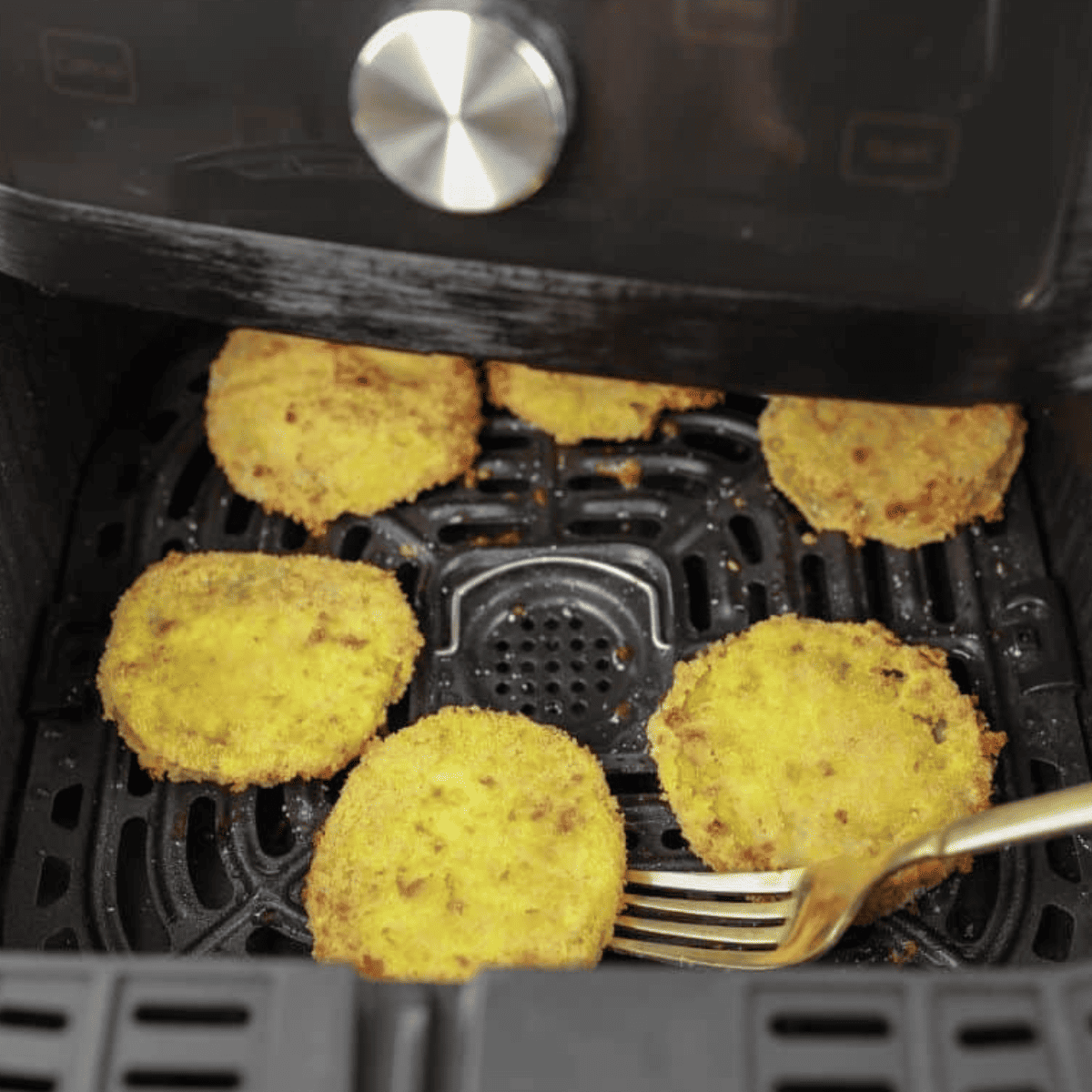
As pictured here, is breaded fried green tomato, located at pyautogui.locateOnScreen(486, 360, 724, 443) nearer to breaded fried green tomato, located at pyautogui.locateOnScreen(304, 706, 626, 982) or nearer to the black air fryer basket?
the black air fryer basket

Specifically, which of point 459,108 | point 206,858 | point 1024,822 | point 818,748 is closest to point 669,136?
point 459,108

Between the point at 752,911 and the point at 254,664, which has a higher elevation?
the point at 254,664

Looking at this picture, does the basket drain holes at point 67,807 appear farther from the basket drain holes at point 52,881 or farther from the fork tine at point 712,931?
the fork tine at point 712,931

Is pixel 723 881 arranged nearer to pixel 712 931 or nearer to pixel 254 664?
pixel 712 931

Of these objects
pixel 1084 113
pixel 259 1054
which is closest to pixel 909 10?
pixel 1084 113

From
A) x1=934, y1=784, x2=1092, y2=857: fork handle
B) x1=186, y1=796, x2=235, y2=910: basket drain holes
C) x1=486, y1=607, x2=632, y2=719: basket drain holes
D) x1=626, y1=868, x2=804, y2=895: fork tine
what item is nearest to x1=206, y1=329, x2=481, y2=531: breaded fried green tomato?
x1=486, y1=607, x2=632, y2=719: basket drain holes

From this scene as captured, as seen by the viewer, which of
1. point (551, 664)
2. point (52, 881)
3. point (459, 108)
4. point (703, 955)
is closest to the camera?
point (459, 108)

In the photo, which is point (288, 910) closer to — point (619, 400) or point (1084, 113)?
point (619, 400)
